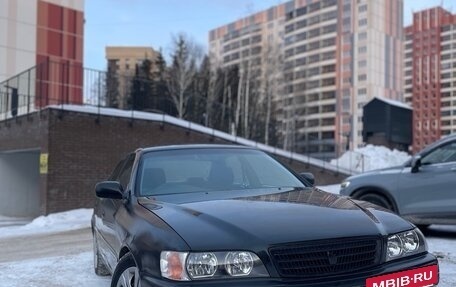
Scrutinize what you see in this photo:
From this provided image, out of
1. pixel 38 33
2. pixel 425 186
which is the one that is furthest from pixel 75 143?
pixel 38 33

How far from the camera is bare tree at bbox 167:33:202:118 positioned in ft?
157

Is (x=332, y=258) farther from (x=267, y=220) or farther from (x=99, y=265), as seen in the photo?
(x=99, y=265)

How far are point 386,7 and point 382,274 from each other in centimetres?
10657

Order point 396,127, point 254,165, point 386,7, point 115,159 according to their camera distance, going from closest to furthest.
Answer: point 254,165, point 115,159, point 396,127, point 386,7

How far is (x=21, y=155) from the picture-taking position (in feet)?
71.7

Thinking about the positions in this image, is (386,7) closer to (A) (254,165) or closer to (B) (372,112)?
(B) (372,112)

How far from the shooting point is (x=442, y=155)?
348 inches

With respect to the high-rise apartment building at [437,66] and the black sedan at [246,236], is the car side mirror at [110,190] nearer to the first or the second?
the black sedan at [246,236]

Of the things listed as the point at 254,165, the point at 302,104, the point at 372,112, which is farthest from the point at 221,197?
the point at 302,104

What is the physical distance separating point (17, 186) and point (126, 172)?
17.5 meters

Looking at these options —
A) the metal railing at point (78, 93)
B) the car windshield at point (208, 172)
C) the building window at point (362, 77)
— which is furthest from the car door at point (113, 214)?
the building window at point (362, 77)

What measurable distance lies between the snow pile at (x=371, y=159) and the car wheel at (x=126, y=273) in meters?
30.6

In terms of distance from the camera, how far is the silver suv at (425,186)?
28.2 ft

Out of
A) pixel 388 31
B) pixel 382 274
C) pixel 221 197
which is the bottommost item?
pixel 382 274
